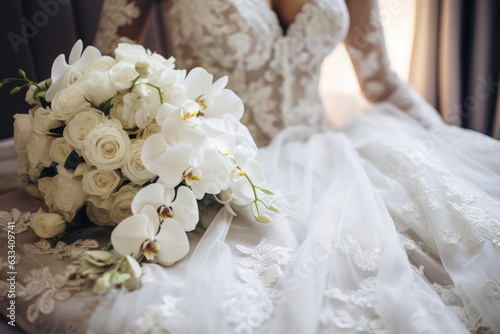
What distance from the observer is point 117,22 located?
1.03 metres

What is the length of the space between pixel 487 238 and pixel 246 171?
0.44m

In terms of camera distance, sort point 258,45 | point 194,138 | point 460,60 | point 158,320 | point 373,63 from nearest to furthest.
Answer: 1. point 158,320
2. point 194,138
3. point 258,45
4. point 373,63
5. point 460,60

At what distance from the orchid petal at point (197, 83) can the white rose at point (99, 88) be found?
0.44 feet

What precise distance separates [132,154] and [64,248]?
0.21 meters

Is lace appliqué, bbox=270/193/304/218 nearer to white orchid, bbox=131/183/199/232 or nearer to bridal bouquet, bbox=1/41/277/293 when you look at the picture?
bridal bouquet, bbox=1/41/277/293

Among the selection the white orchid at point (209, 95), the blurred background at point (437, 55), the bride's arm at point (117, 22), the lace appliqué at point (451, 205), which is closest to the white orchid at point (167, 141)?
the white orchid at point (209, 95)

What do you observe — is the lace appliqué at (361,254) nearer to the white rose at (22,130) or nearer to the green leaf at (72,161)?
the green leaf at (72,161)

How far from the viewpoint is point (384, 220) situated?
2.16 ft

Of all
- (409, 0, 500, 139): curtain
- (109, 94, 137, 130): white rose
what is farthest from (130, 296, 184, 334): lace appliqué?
(409, 0, 500, 139): curtain

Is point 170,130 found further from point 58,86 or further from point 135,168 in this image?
point 58,86

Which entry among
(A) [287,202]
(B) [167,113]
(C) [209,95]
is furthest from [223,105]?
(A) [287,202]

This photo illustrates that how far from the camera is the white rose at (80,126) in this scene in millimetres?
586

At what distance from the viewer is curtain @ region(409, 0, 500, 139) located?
4.94 ft

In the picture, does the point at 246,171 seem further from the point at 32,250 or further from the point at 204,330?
the point at 32,250
